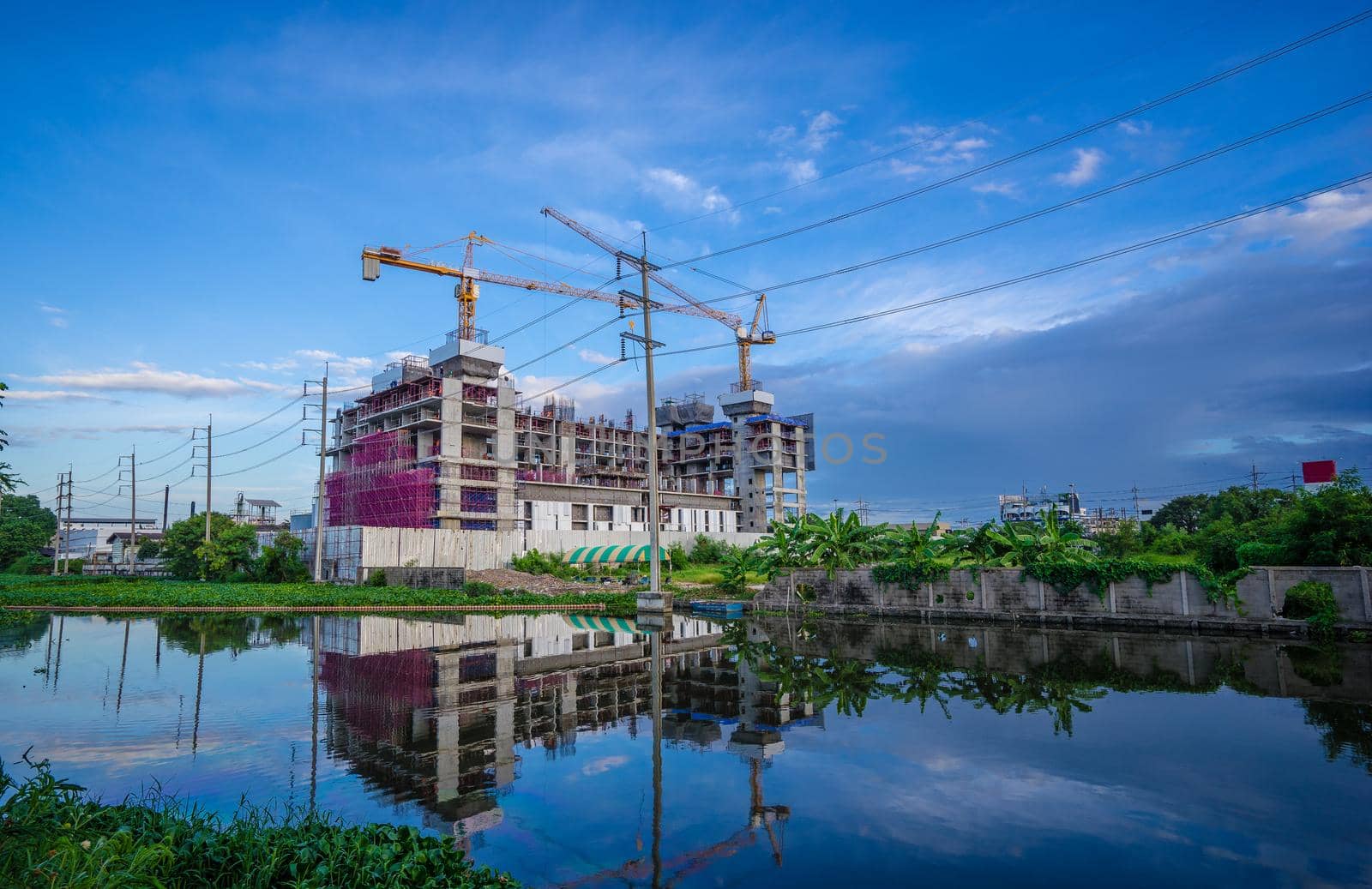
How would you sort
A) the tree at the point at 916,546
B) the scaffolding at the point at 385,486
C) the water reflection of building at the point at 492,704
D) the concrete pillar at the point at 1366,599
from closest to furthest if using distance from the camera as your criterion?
the water reflection of building at the point at 492,704, the concrete pillar at the point at 1366,599, the tree at the point at 916,546, the scaffolding at the point at 385,486

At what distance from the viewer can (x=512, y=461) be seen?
2525 inches

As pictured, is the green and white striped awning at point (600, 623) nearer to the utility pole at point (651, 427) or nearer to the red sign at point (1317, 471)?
the utility pole at point (651, 427)

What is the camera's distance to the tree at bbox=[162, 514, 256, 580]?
4962cm

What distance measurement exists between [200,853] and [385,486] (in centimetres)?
5760

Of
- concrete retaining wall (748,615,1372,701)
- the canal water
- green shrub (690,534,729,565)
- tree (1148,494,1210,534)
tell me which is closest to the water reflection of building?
the canal water

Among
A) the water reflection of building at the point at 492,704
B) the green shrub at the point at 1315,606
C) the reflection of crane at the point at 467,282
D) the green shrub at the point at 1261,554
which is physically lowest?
the water reflection of building at the point at 492,704

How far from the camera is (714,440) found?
106 m

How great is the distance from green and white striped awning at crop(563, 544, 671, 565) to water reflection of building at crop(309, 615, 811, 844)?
1060 inches

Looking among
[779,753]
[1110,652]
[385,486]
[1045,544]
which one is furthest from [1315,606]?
[385,486]

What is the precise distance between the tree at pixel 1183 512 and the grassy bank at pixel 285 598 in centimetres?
7308

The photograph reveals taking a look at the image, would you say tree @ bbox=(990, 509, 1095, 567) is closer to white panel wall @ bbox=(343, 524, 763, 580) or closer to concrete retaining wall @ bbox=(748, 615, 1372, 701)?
concrete retaining wall @ bbox=(748, 615, 1372, 701)

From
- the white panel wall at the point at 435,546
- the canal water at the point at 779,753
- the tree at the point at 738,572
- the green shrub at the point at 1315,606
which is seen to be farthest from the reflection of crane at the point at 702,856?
the white panel wall at the point at 435,546

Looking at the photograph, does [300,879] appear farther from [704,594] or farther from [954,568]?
[704,594]

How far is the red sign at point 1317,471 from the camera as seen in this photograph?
54.0m
